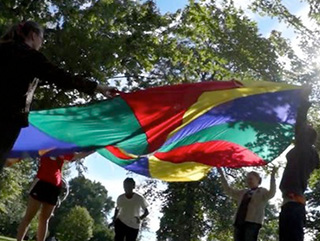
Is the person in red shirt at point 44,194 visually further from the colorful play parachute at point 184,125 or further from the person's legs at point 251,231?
the person's legs at point 251,231

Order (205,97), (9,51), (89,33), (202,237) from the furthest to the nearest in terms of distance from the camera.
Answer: (202,237), (89,33), (205,97), (9,51)

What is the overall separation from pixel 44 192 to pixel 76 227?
57.7 meters

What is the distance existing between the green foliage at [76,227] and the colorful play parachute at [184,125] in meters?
54.7

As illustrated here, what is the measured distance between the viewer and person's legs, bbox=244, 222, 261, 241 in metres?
6.31

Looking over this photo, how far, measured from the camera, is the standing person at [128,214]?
27.0 ft

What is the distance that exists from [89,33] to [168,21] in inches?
96.8

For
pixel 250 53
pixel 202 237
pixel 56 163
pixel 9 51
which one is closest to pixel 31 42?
pixel 9 51

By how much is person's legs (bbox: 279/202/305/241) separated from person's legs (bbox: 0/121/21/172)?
2.23 m

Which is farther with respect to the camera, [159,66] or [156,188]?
[156,188]

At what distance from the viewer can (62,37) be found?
1170 cm

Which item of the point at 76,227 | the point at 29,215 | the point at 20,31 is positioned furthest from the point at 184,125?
the point at 76,227

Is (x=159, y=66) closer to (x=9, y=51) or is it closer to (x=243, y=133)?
(x=243, y=133)

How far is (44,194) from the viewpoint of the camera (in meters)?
6.16

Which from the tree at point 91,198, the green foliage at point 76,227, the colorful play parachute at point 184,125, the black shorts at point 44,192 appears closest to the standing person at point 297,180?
the colorful play parachute at point 184,125
